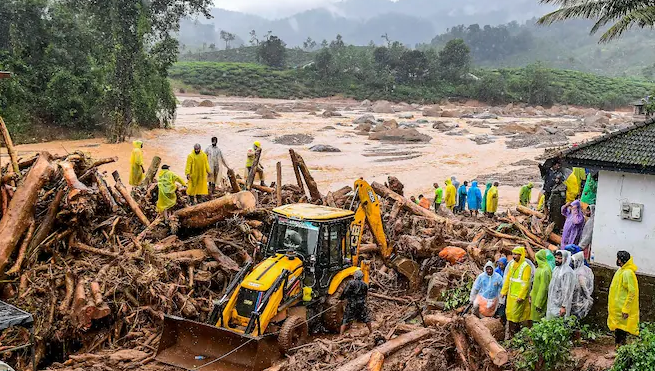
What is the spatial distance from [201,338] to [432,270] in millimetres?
5957

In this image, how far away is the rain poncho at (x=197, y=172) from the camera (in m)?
13.4

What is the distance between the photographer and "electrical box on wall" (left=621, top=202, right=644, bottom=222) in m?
10.4

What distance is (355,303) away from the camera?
10180mm

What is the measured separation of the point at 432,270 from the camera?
43.3 ft

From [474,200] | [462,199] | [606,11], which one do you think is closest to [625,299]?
[474,200]

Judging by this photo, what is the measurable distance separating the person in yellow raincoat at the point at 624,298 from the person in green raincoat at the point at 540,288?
833mm

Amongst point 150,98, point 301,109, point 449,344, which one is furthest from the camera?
point 301,109

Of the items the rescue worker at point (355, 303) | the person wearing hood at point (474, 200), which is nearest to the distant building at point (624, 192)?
the rescue worker at point (355, 303)

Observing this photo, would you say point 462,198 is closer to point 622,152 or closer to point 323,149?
point 622,152

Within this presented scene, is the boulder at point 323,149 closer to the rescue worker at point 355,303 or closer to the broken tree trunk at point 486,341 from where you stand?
the rescue worker at point 355,303

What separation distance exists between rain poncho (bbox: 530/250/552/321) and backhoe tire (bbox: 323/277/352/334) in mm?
3020

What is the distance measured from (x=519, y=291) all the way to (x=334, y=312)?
9.71 feet

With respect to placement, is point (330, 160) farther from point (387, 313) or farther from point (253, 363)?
point (253, 363)

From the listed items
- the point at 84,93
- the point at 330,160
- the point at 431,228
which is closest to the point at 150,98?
the point at 84,93
